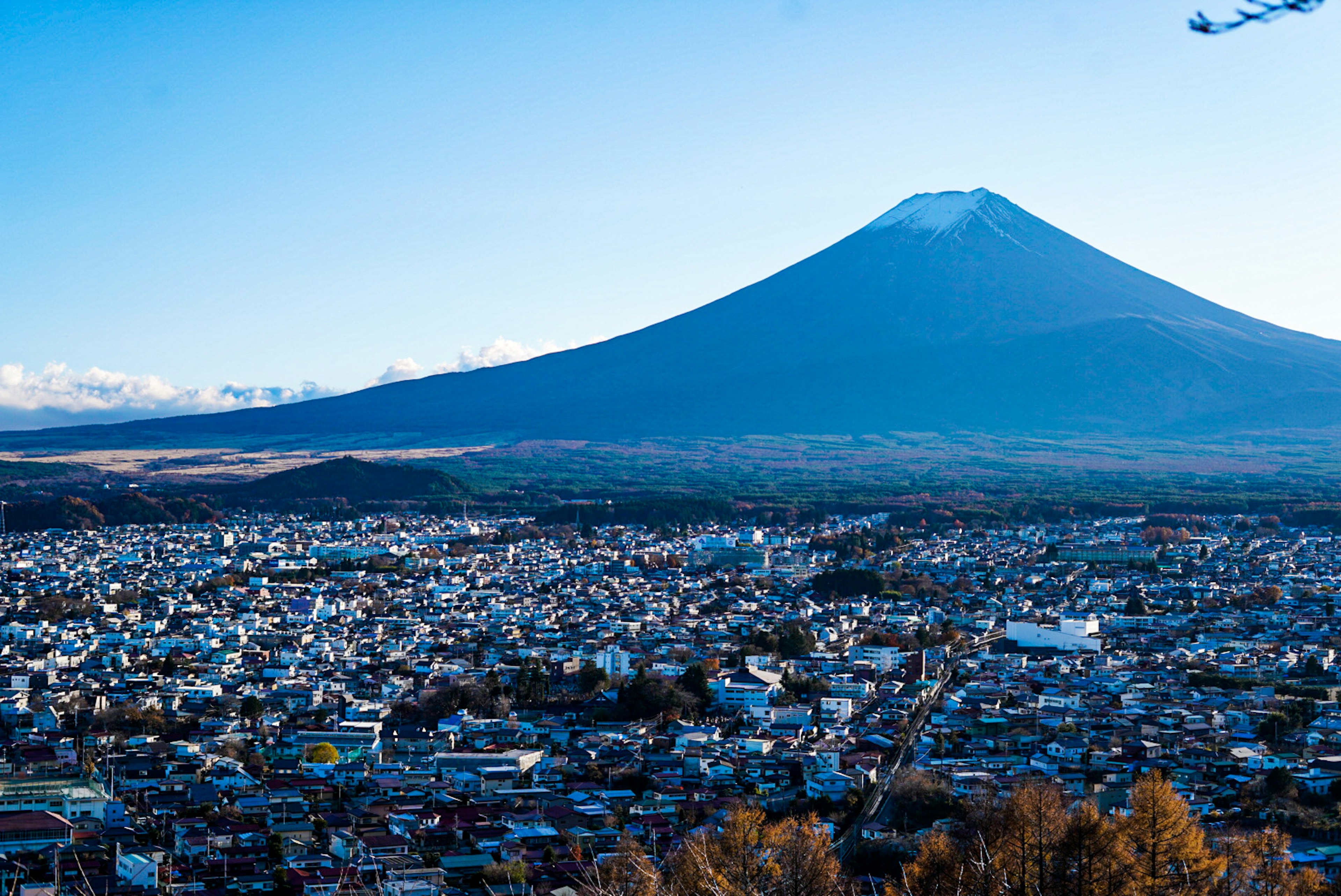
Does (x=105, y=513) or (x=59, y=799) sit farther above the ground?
(x=105, y=513)

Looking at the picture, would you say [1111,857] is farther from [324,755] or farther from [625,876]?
[324,755]

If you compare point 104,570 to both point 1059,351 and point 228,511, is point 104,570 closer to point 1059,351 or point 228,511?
point 228,511

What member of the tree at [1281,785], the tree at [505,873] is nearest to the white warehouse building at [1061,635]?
the tree at [1281,785]

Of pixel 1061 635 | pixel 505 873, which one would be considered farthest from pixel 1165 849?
pixel 1061 635

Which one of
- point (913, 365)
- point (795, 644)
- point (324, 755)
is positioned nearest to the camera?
point (324, 755)

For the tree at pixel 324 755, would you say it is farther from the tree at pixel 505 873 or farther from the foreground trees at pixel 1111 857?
the foreground trees at pixel 1111 857

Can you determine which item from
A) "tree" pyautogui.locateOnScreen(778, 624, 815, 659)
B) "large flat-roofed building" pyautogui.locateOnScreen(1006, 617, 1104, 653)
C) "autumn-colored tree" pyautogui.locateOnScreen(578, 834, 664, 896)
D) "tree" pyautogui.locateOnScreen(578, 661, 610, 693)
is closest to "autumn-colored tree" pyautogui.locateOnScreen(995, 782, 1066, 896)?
"autumn-colored tree" pyautogui.locateOnScreen(578, 834, 664, 896)

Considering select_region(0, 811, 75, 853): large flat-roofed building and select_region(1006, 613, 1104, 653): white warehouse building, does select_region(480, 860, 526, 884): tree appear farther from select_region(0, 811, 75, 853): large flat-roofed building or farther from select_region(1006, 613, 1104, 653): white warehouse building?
select_region(1006, 613, 1104, 653): white warehouse building
